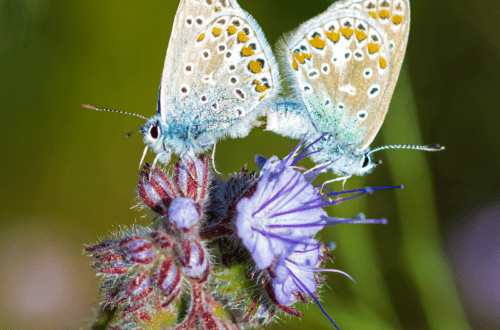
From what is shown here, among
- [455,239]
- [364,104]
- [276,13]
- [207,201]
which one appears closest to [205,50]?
[207,201]

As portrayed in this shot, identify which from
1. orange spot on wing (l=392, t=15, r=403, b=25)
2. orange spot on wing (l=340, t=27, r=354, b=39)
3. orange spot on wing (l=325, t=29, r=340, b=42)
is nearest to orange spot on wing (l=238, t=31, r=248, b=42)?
orange spot on wing (l=325, t=29, r=340, b=42)

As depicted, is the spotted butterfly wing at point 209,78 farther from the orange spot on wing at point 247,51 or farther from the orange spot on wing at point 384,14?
the orange spot on wing at point 384,14

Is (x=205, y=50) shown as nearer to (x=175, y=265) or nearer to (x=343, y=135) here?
(x=343, y=135)

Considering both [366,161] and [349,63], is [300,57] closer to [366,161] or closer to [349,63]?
[349,63]

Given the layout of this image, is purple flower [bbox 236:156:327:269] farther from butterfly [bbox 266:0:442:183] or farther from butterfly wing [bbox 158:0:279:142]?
butterfly [bbox 266:0:442:183]

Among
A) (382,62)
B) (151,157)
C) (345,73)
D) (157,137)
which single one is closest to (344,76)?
(345,73)

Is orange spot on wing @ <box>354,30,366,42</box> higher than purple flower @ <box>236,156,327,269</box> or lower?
higher

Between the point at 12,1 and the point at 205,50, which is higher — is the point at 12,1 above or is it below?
above

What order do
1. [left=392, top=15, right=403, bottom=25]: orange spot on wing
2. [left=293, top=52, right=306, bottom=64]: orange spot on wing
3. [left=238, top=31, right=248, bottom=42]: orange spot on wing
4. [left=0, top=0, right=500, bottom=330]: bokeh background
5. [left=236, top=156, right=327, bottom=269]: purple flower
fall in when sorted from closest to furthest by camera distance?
[left=236, top=156, right=327, bottom=269]: purple flower, [left=238, top=31, right=248, bottom=42]: orange spot on wing, [left=392, top=15, right=403, bottom=25]: orange spot on wing, [left=293, top=52, right=306, bottom=64]: orange spot on wing, [left=0, top=0, right=500, bottom=330]: bokeh background
